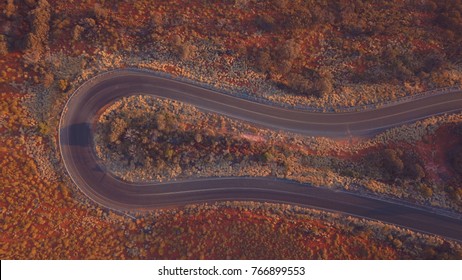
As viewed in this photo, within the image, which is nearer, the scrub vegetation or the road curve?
the scrub vegetation

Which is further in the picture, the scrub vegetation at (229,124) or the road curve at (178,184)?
the road curve at (178,184)

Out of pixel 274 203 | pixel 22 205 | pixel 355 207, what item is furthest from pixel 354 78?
pixel 22 205

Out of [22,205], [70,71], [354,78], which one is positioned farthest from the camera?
[354,78]

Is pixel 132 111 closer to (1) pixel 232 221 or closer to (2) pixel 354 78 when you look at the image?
(1) pixel 232 221

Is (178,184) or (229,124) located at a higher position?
(229,124)

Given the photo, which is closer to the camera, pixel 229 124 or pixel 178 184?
pixel 178 184

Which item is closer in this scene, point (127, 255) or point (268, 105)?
point (127, 255)

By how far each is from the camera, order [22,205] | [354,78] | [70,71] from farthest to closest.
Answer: [354,78], [70,71], [22,205]

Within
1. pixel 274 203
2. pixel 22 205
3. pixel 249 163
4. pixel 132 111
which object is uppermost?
pixel 132 111
